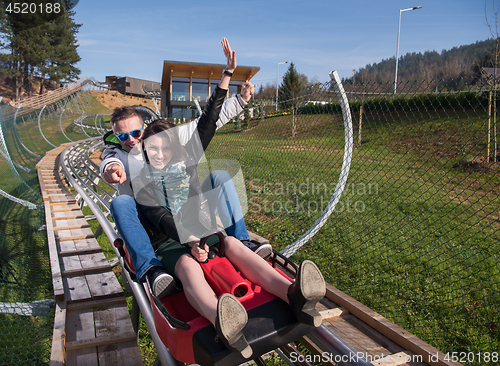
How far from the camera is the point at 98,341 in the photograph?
2.11m

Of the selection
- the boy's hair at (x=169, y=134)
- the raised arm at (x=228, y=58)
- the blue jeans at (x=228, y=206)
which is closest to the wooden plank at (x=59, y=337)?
the blue jeans at (x=228, y=206)

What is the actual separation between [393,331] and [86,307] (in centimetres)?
245

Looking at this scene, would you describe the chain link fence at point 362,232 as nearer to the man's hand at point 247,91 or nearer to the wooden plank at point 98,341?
the wooden plank at point 98,341

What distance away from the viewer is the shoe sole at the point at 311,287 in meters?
1.43

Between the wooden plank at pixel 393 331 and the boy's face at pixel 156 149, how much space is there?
6.23 ft

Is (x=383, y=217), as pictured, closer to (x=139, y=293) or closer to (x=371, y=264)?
(x=371, y=264)

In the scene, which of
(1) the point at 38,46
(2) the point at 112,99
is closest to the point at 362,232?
(1) the point at 38,46

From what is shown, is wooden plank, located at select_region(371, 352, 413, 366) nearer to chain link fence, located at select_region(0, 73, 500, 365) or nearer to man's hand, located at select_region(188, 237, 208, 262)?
chain link fence, located at select_region(0, 73, 500, 365)

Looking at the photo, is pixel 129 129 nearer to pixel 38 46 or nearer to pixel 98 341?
pixel 98 341

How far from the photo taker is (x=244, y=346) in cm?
132

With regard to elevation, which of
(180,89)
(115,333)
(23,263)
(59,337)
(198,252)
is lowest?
(23,263)

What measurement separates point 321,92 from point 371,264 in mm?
1987

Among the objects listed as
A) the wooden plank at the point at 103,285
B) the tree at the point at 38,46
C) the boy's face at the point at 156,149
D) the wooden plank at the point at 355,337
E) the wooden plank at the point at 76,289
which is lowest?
the wooden plank at the point at 355,337

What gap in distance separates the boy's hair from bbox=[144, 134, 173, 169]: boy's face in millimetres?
35
